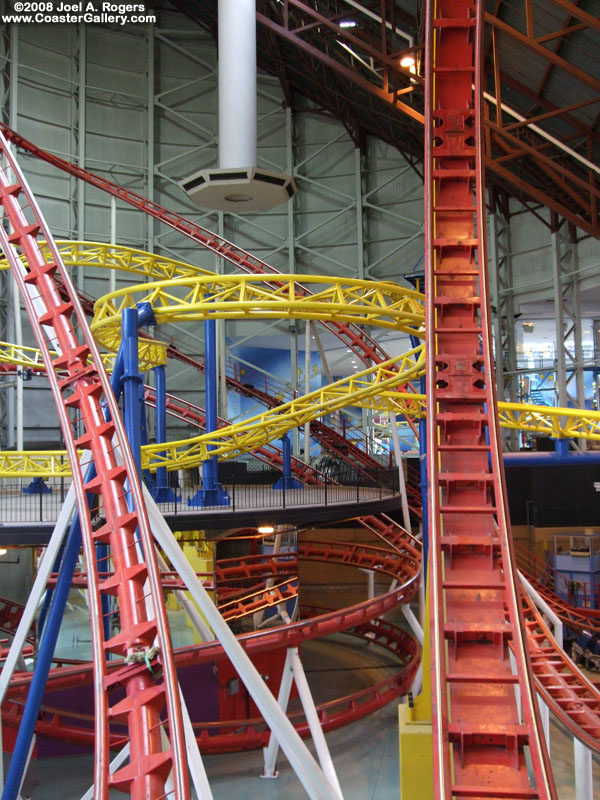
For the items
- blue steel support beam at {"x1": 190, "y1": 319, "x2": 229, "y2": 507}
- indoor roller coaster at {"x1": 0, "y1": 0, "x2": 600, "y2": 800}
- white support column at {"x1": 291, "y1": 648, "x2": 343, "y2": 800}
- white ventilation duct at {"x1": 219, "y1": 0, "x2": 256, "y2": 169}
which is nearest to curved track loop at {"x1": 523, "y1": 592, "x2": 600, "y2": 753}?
indoor roller coaster at {"x1": 0, "y1": 0, "x2": 600, "y2": 800}

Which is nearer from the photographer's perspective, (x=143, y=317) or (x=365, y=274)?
(x=143, y=317)

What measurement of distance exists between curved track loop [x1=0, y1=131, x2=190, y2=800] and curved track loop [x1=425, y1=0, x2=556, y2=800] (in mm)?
1953

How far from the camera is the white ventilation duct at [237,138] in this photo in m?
15.8

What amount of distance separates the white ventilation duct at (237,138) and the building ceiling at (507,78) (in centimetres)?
302

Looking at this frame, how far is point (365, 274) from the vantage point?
3209 centimetres

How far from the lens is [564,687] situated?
1312 centimetres

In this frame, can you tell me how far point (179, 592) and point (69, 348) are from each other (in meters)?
8.01

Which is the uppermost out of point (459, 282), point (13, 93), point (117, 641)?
point (13, 93)

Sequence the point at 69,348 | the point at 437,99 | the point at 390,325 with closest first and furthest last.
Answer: the point at 69,348
the point at 437,99
the point at 390,325

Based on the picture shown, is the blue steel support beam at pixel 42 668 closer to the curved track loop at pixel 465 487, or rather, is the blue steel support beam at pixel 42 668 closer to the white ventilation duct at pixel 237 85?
the curved track loop at pixel 465 487

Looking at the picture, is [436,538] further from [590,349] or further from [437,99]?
[590,349]

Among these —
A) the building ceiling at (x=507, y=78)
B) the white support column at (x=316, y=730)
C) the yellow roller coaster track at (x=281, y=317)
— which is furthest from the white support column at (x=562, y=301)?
the white support column at (x=316, y=730)

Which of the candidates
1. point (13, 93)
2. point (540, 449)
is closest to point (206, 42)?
point (13, 93)

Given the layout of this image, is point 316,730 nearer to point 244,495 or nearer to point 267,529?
point 267,529
